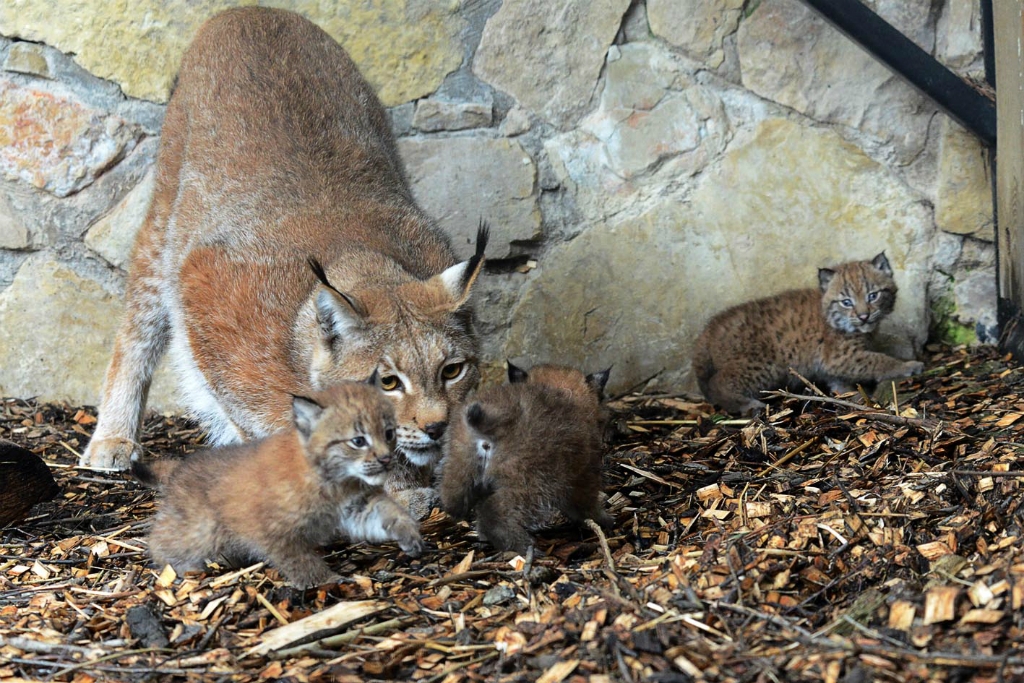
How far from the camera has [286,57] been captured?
17.7 ft

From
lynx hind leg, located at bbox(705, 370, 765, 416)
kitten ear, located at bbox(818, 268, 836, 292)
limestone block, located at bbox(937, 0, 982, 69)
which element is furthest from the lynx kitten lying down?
limestone block, located at bbox(937, 0, 982, 69)

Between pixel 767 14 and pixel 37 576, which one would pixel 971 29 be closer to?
pixel 767 14

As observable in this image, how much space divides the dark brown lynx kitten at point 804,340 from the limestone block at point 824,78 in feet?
2.28

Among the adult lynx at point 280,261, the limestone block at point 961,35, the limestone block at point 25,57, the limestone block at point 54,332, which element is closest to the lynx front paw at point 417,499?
the adult lynx at point 280,261

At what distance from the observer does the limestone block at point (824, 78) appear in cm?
554

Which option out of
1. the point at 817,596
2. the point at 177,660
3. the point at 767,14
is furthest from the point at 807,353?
the point at 177,660

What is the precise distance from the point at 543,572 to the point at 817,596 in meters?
0.85

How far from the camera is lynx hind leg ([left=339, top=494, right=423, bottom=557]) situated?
11.4 ft

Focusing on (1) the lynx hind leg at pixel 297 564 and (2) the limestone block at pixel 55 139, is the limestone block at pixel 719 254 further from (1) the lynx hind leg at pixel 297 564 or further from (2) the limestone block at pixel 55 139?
(1) the lynx hind leg at pixel 297 564

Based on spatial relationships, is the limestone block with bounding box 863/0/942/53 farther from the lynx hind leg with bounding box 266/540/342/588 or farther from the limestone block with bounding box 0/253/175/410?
the limestone block with bounding box 0/253/175/410

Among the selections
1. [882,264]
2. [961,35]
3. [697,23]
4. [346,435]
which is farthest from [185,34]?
[961,35]

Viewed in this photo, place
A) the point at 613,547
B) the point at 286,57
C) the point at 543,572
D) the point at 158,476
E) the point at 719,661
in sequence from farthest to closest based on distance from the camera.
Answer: the point at 286,57 < the point at 158,476 < the point at 613,547 < the point at 543,572 < the point at 719,661

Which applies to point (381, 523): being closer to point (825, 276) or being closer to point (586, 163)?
point (586, 163)

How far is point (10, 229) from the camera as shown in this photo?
5.93m
